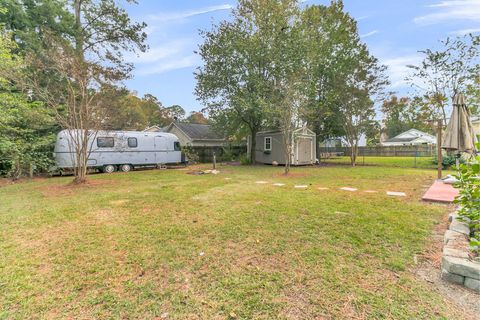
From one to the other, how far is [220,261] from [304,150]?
13.6m

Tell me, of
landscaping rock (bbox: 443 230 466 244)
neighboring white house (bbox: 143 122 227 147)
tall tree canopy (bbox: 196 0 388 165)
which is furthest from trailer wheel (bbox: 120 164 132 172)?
landscaping rock (bbox: 443 230 466 244)

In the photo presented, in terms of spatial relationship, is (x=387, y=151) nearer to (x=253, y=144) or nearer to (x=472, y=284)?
(x=253, y=144)

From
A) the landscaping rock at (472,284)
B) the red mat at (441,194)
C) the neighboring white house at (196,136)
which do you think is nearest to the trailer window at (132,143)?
the neighboring white house at (196,136)

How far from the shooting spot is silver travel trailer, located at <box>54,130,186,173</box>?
10.4m

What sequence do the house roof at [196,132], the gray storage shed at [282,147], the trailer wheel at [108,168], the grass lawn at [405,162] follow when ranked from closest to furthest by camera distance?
1. the trailer wheel at [108,168]
2. the grass lawn at [405,162]
3. the gray storage shed at [282,147]
4. the house roof at [196,132]

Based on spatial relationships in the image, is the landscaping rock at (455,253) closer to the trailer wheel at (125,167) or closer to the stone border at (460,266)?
the stone border at (460,266)

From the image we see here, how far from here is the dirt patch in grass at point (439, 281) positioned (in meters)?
1.73

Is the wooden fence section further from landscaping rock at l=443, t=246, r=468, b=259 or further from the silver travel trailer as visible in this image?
landscaping rock at l=443, t=246, r=468, b=259

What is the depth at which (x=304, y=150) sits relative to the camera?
49.7 ft

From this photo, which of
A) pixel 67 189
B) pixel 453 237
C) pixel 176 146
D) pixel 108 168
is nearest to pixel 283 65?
pixel 176 146

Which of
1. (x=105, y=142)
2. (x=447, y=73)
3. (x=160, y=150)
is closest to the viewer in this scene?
(x=447, y=73)

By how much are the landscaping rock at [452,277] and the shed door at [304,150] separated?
42.2ft

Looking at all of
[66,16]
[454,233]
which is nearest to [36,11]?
[66,16]

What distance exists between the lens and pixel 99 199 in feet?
17.8
